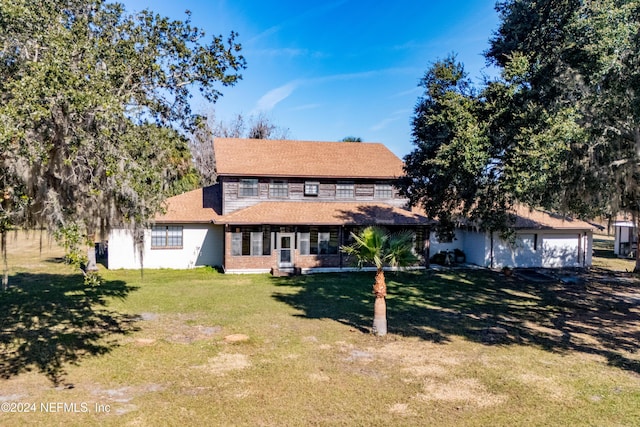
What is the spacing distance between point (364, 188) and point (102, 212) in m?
18.1

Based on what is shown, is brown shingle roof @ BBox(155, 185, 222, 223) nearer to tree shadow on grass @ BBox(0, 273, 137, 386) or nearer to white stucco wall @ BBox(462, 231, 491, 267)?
tree shadow on grass @ BBox(0, 273, 137, 386)

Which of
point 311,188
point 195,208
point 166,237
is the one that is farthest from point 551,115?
point 166,237

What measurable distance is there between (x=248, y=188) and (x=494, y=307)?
1454 centimetres

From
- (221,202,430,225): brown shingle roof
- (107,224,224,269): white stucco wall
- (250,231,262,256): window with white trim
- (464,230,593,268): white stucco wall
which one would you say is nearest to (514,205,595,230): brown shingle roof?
(464,230,593,268): white stucco wall

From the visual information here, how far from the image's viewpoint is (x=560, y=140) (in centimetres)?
1162

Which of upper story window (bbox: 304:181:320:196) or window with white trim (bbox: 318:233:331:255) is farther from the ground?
upper story window (bbox: 304:181:320:196)

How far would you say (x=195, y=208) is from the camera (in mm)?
24844

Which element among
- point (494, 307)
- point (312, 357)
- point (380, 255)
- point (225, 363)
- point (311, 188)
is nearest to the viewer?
point (225, 363)

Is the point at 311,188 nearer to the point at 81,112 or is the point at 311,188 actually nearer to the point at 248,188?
the point at 248,188

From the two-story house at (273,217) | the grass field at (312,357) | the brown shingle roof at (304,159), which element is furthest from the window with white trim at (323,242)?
the grass field at (312,357)

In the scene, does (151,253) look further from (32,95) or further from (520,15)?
(520,15)

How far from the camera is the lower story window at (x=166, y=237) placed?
76.9 feet

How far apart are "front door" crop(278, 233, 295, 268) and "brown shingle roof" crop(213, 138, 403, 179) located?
3702 mm

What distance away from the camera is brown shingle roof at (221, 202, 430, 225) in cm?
2259
